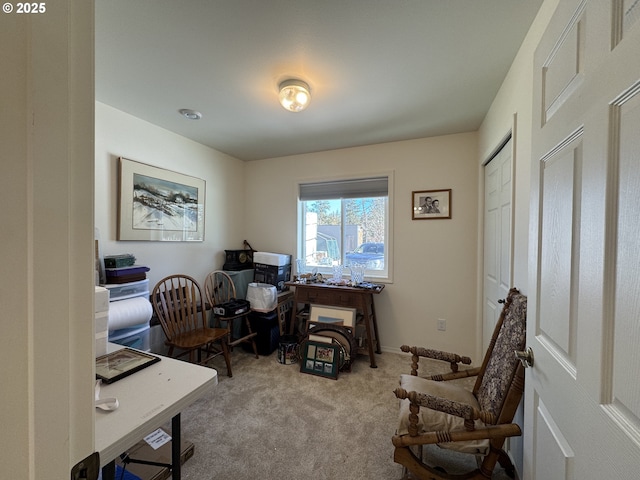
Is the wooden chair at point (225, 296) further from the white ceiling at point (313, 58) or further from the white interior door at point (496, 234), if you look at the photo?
the white interior door at point (496, 234)

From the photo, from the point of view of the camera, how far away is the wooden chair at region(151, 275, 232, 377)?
7.54 feet

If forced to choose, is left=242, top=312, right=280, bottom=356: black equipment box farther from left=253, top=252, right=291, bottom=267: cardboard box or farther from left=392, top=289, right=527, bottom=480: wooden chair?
left=392, top=289, right=527, bottom=480: wooden chair

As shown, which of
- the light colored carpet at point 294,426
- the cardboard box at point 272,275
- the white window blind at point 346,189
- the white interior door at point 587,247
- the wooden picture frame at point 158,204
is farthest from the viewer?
the cardboard box at point 272,275

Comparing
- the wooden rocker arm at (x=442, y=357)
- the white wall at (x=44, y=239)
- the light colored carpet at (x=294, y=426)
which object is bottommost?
the light colored carpet at (x=294, y=426)

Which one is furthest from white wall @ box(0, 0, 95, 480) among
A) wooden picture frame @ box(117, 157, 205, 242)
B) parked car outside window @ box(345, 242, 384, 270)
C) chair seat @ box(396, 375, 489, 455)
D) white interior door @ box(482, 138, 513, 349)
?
parked car outside window @ box(345, 242, 384, 270)

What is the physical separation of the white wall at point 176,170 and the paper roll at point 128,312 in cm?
51

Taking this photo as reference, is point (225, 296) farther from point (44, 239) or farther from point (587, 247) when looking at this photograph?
point (587, 247)

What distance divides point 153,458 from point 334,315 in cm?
178

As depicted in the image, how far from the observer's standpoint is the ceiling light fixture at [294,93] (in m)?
1.82

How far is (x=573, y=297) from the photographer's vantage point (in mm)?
700

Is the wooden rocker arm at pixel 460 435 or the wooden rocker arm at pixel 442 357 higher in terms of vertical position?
the wooden rocker arm at pixel 442 357

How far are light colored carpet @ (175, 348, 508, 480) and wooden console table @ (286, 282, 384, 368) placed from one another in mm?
381

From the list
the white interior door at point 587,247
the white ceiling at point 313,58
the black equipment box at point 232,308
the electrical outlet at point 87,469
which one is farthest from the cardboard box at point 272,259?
the electrical outlet at point 87,469

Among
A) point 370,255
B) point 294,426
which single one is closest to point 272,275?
point 370,255
